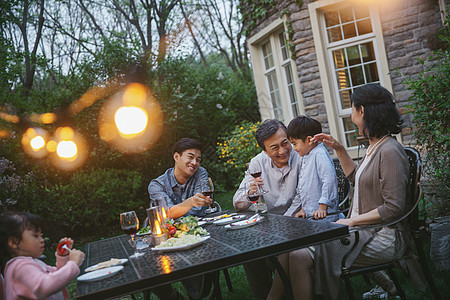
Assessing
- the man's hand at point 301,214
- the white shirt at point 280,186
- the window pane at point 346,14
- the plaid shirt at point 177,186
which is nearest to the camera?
the man's hand at point 301,214

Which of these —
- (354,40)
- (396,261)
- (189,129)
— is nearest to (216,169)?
(189,129)

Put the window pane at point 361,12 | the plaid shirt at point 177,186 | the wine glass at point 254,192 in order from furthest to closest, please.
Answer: the window pane at point 361,12
the plaid shirt at point 177,186
the wine glass at point 254,192

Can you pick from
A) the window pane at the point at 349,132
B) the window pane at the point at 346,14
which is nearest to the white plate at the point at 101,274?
the window pane at the point at 349,132

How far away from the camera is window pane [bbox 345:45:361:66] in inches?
311

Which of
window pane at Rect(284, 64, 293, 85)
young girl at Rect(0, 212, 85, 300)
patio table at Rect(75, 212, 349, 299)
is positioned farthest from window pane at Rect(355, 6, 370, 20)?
young girl at Rect(0, 212, 85, 300)

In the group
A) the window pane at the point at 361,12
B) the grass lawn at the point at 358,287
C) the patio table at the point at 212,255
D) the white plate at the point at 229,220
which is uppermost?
the window pane at the point at 361,12

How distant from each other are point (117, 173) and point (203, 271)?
7.70m

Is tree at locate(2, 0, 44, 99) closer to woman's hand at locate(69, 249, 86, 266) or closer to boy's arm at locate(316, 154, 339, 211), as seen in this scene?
boy's arm at locate(316, 154, 339, 211)

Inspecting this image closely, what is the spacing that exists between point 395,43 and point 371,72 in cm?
66

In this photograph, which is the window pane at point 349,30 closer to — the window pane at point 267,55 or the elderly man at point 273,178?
the window pane at point 267,55

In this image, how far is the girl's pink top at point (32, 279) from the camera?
196 cm

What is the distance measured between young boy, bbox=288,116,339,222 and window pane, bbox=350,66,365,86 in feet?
16.4

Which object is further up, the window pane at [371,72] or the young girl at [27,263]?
the window pane at [371,72]

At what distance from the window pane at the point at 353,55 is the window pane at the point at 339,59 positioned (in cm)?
10
